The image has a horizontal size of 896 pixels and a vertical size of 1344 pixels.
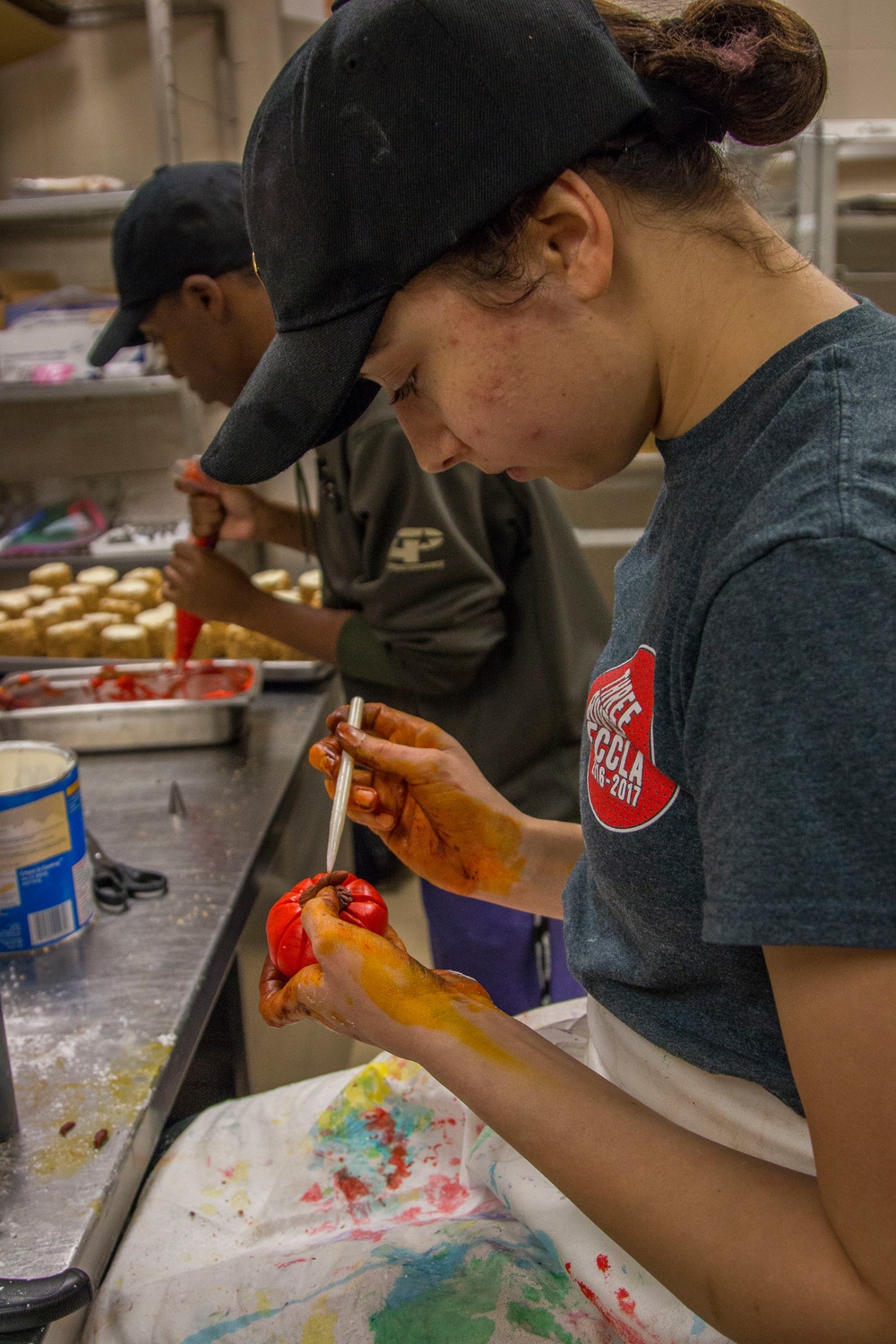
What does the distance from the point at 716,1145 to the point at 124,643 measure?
2.09 meters

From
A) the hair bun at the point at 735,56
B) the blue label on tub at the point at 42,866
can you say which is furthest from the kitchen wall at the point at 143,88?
the hair bun at the point at 735,56

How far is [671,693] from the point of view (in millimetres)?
734

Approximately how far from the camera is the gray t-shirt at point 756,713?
565mm

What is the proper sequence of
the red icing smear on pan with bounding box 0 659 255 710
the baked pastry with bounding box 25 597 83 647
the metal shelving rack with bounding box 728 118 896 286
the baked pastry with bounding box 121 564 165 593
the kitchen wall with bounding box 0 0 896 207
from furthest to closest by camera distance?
the kitchen wall with bounding box 0 0 896 207, the metal shelving rack with bounding box 728 118 896 286, the baked pastry with bounding box 121 564 165 593, the baked pastry with bounding box 25 597 83 647, the red icing smear on pan with bounding box 0 659 255 710

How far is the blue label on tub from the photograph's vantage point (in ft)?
4.29

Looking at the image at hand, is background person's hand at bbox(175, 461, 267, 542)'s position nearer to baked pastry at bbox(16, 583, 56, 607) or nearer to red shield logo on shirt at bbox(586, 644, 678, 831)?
baked pastry at bbox(16, 583, 56, 607)

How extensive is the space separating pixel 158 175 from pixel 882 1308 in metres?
2.13

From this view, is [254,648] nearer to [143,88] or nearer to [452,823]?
[452,823]

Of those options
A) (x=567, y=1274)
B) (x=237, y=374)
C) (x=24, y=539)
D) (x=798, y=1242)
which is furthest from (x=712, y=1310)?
(x=24, y=539)

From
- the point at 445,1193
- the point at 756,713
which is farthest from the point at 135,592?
the point at 756,713

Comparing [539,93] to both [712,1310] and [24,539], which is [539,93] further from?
[24,539]

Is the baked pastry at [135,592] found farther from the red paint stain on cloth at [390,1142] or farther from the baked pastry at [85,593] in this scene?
the red paint stain on cloth at [390,1142]

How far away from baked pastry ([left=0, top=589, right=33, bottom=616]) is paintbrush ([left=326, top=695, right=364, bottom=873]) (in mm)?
1644

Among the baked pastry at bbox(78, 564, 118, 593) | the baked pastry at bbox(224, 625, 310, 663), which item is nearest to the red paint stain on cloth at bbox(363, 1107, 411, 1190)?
the baked pastry at bbox(224, 625, 310, 663)
